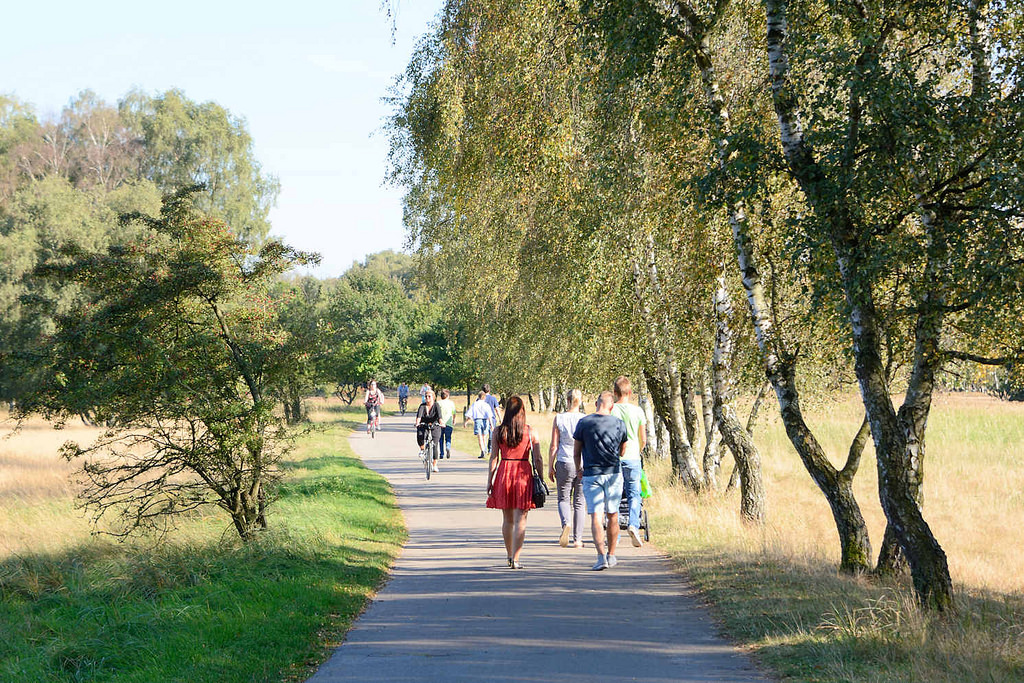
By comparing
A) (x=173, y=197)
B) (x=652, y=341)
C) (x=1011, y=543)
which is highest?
(x=173, y=197)

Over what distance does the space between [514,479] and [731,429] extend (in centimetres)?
530

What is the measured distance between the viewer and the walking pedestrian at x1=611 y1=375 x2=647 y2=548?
40.1 feet

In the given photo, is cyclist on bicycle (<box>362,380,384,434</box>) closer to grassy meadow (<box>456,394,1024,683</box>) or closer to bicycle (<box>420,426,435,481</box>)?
grassy meadow (<box>456,394,1024,683</box>)

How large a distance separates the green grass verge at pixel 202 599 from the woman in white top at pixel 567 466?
7.42 ft

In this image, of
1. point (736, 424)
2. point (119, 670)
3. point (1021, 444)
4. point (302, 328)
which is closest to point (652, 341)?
point (736, 424)

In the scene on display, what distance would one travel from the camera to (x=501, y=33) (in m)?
14.7

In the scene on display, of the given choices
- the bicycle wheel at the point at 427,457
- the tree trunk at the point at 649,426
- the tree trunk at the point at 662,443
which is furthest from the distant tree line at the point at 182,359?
the tree trunk at the point at 662,443

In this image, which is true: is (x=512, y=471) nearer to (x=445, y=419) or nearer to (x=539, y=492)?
(x=539, y=492)

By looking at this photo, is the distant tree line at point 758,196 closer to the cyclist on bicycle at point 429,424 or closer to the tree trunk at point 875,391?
the tree trunk at point 875,391

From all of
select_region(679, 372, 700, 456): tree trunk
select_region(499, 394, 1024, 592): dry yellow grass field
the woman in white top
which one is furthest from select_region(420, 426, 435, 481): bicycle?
the woman in white top

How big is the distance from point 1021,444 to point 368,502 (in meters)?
26.8

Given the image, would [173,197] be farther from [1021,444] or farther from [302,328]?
[1021,444]

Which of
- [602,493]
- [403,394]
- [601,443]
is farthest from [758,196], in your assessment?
[403,394]

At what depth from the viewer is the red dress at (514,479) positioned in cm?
1152
